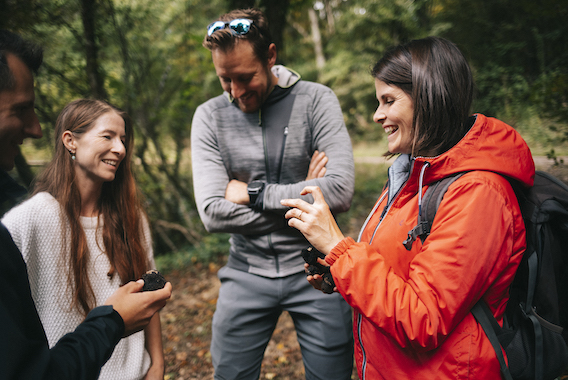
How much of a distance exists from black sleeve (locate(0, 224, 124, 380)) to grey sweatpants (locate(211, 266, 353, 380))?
1021 millimetres

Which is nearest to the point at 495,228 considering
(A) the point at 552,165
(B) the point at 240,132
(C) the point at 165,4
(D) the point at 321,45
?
(B) the point at 240,132

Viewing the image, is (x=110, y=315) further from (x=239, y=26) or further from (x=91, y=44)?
(x=91, y=44)

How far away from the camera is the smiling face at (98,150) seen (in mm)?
1908

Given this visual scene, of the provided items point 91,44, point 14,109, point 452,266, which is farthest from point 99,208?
point 91,44

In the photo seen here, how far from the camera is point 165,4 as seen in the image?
26.4 feet

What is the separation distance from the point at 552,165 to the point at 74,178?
4.51m

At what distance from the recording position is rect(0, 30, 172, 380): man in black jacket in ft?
2.88

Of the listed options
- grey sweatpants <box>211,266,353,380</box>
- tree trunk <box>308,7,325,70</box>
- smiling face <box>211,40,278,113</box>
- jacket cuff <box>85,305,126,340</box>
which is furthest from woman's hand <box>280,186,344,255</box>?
tree trunk <box>308,7,325,70</box>

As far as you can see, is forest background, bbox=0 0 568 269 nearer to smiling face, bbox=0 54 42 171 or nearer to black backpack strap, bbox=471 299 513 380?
black backpack strap, bbox=471 299 513 380

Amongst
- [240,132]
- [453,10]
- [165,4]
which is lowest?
[240,132]

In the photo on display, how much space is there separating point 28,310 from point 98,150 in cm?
117

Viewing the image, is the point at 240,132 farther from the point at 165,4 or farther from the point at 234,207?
the point at 165,4

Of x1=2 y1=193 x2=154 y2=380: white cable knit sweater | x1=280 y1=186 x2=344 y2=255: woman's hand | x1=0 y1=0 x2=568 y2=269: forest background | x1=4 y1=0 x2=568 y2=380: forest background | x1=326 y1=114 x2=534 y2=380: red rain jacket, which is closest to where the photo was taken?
x1=326 y1=114 x2=534 y2=380: red rain jacket

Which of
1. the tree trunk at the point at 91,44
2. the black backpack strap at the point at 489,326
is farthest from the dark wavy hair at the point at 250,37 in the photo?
the tree trunk at the point at 91,44
